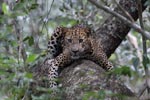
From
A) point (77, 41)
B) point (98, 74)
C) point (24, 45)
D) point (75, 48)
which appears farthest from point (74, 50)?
point (98, 74)

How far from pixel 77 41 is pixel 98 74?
1408 millimetres

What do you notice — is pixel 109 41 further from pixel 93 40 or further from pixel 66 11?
pixel 66 11

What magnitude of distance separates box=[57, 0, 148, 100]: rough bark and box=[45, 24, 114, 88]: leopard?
222mm

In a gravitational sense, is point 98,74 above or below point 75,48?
above

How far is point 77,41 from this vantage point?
650 centimetres

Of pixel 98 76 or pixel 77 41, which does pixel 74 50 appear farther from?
→ pixel 98 76

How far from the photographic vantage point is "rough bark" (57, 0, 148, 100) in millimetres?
4816

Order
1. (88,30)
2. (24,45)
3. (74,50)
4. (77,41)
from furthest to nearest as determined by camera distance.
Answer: (24,45) → (88,30) → (77,41) → (74,50)

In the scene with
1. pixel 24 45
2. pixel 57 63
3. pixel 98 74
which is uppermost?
pixel 98 74

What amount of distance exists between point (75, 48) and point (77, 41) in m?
0.21

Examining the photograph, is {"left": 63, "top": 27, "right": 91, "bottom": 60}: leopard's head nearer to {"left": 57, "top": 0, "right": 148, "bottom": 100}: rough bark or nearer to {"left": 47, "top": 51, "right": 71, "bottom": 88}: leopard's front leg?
{"left": 47, "top": 51, "right": 71, "bottom": 88}: leopard's front leg

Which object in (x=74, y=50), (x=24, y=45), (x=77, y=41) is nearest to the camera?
(x=74, y=50)

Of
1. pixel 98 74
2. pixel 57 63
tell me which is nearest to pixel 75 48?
pixel 57 63

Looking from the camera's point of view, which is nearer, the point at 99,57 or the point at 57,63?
the point at 57,63
